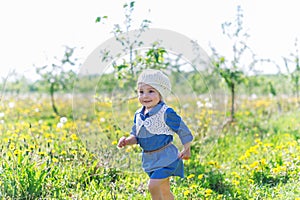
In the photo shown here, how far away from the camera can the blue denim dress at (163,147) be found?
3.29 m

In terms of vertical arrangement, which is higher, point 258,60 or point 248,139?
point 258,60

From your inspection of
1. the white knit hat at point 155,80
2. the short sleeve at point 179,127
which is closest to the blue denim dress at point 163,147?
the short sleeve at point 179,127

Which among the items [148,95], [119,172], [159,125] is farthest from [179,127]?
[119,172]

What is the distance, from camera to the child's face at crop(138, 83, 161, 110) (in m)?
3.34

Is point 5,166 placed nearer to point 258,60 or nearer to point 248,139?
point 248,139

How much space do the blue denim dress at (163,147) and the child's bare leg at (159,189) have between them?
4 cm

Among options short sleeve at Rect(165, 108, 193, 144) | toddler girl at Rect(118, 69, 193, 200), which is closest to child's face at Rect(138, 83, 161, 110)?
toddler girl at Rect(118, 69, 193, 200)

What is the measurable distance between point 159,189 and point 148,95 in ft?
2.27

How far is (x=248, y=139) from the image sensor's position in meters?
6.32

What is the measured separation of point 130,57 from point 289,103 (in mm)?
Result: 6175

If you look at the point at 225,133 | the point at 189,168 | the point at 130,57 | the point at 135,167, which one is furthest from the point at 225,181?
the point at 225,133

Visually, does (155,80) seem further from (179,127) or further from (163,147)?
(163,147)

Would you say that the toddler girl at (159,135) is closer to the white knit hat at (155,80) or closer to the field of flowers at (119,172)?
the white knit hat at (155,80)

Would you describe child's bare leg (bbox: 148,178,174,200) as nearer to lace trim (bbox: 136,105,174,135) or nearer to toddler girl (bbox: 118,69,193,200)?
toddler girl (bbox: 118,69,193,200)
